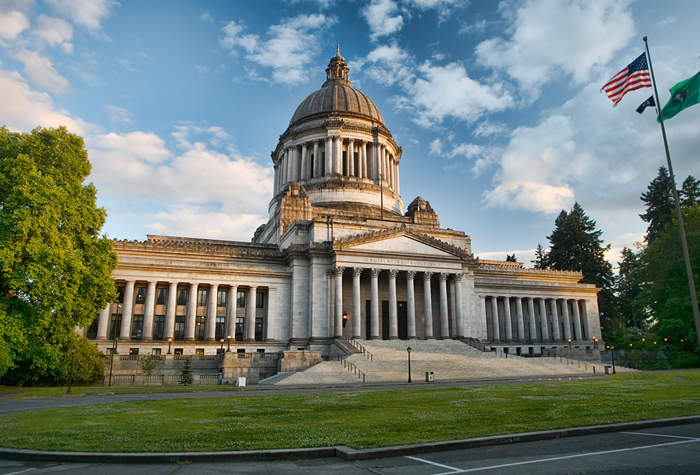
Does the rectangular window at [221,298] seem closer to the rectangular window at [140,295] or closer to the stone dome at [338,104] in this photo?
the rectangular window at [140,295]

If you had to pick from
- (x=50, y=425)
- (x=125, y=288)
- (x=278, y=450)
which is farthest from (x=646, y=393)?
(x=125, y=288)

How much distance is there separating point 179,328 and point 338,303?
1847 cm

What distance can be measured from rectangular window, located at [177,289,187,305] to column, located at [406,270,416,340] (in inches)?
1023

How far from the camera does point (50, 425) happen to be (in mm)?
13984

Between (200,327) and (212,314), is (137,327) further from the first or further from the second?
(212,314)

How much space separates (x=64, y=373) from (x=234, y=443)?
32247 mm

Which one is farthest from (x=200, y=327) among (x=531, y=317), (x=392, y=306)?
(x=531, y=317)

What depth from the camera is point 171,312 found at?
5372cm

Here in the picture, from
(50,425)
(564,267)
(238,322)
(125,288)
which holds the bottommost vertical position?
(50,425)

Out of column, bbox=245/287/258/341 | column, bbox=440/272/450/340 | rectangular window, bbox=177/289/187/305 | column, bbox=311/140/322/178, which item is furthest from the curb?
column, bbox=311/140/322/178

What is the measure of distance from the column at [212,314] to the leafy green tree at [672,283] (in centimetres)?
5171

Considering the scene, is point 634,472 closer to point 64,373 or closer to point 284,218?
point 64,373

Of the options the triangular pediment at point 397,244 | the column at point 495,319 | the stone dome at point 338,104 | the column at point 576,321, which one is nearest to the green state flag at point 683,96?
Result: the triangular pediment at point 397,244

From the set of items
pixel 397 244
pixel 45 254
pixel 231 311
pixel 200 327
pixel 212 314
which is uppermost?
pixel 397 244
